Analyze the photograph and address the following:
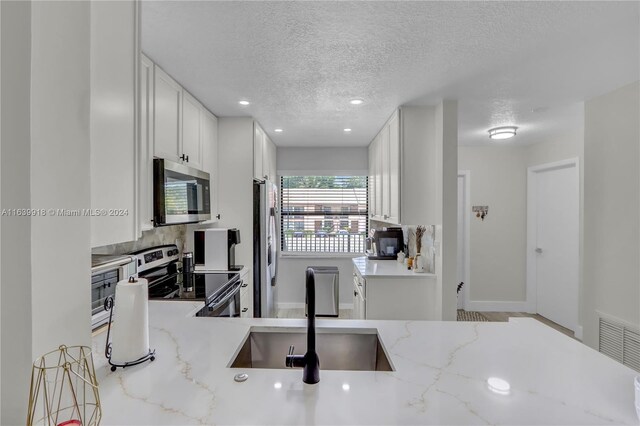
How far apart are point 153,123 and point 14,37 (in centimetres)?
138

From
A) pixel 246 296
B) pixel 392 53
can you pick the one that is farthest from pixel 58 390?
pixel 246 296

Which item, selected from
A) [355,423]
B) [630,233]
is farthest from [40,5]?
[630,233]

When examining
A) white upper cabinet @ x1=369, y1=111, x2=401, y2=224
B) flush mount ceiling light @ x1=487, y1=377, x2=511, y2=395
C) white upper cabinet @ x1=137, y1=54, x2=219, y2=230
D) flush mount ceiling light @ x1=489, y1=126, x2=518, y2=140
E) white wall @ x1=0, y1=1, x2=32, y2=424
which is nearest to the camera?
white wall @ x1=0, y1=1, x2=32, y2=424

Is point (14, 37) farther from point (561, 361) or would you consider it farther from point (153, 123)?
point (561, 361)

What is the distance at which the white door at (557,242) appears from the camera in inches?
147

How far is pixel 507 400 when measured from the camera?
36.6 inches

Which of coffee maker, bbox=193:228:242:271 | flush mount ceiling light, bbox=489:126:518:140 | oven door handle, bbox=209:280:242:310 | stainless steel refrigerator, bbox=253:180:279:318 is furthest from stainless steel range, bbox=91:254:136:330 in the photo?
flush mount ceiling light, bbox=489:126:518:140

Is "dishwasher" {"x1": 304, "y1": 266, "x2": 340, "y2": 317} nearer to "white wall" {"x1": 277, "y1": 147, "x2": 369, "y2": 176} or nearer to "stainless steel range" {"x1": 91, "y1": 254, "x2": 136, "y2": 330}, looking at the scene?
"white wall" {"x1": 277, "y1": 147, "x2": 369, "y2": 176}

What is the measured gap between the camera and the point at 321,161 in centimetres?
464

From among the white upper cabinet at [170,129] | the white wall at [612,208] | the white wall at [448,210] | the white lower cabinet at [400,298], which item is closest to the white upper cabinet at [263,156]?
the white upper cabinet at [170,129]

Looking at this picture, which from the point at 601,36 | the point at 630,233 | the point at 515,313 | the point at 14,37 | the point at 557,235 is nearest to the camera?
the point at 14,37

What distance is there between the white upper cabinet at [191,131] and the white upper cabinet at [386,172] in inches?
71.5

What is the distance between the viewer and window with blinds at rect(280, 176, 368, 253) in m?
4.76

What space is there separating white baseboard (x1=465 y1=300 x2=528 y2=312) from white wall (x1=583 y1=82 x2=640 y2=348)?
1.91 m
